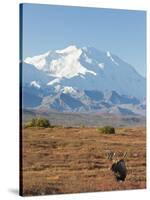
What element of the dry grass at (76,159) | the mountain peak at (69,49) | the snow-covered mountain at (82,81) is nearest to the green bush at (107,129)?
the dry grass at (76,159)

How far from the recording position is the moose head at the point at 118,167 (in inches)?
305

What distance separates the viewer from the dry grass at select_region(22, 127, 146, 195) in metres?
7.35

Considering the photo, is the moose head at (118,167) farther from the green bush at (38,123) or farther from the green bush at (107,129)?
the green bush at (38,123)

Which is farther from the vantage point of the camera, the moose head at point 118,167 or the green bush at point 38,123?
the moose head at point 118,167

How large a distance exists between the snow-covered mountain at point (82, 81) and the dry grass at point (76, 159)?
29cm

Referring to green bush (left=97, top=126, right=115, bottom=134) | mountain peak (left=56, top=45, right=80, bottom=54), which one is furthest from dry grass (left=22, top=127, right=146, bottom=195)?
mountain peak (left=56, top=45, right=80, bottom=54)

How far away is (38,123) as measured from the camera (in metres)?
Result: 7.40

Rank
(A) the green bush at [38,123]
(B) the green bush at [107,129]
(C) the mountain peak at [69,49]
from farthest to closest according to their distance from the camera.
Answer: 1. (B) the green bush at [107,129]
2. (C) the mountain peak at [69,49]
3. (A) the green bush at [38,123]

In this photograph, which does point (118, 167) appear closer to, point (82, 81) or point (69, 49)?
point (82, 81)

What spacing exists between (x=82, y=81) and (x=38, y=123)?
69 centimetres

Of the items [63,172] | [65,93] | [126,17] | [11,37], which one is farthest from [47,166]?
[126,17]

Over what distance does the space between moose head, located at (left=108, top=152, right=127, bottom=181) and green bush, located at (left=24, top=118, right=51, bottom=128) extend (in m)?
0.81

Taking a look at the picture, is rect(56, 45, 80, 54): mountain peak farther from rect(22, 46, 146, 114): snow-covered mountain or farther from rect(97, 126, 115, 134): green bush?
rect(97, 126, 115, 134): green bush

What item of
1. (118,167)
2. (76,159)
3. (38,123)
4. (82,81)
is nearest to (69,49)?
(82,81)
